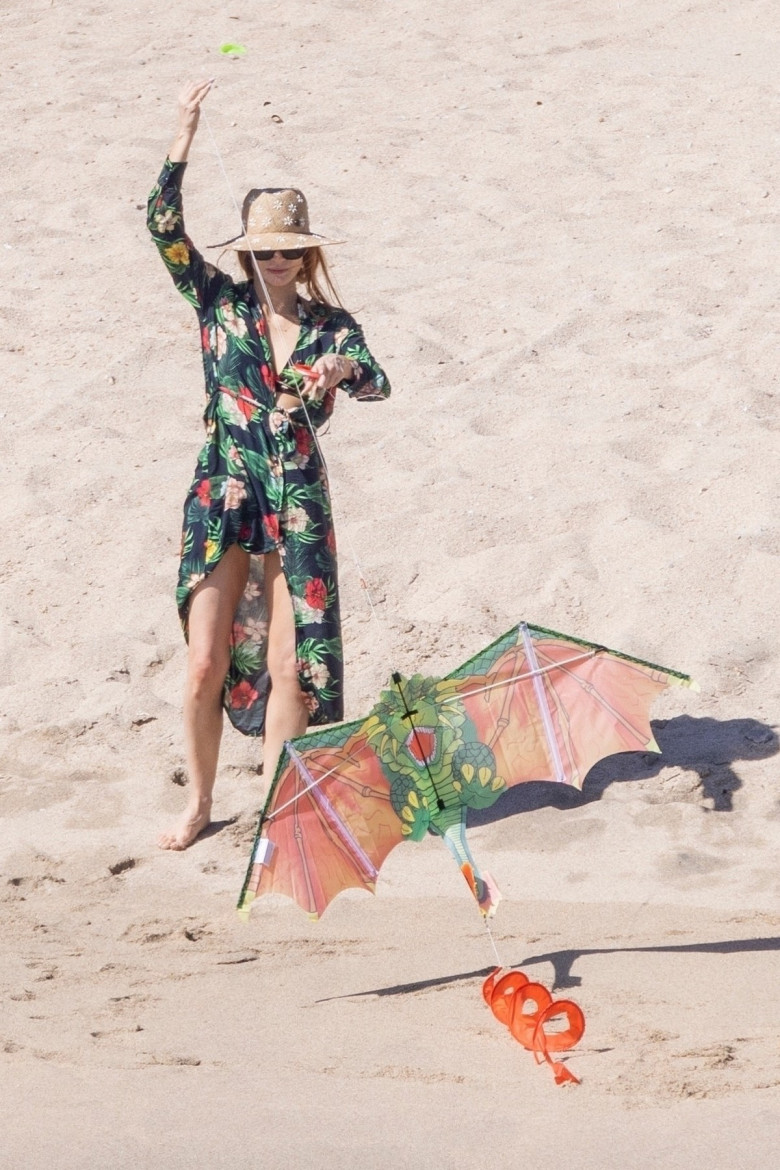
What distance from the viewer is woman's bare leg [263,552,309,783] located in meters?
4.05

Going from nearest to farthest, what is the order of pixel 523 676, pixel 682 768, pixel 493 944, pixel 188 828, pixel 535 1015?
pixel 535 1015, pixel 493 944, pixel 523 676, pixel 188 828, pixel 682 768

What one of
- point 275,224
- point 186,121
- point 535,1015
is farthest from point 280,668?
point 186,121

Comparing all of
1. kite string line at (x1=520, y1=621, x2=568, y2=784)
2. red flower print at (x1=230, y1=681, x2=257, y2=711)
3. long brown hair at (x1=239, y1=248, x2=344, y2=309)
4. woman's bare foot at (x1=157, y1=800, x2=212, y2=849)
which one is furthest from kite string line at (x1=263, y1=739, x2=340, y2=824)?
long brown hair at (x1=239, y1=248, x2=344, y2=309)

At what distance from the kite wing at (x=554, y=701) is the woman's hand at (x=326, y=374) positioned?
769 millimetres

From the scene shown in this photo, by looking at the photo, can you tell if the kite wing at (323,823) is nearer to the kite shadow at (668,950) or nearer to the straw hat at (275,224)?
the kite shadow at (668,950)

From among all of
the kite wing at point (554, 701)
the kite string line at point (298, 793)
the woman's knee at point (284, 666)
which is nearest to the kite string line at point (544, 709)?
the kite wing at point (554, 701)

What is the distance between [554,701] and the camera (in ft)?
12.3

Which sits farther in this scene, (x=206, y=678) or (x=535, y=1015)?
(x=206, y=678)

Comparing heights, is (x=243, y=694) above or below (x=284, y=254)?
below

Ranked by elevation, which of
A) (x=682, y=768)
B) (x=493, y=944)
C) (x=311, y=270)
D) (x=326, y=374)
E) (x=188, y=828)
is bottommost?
(x=682, y=768)

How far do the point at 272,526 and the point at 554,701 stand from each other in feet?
2.88

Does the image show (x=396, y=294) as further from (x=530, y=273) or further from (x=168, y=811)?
(x=168, y=811)

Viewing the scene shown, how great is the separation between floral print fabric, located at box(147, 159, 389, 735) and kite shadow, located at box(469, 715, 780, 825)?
2.38ft

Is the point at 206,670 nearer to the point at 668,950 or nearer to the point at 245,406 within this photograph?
Result: the point at 245,406
